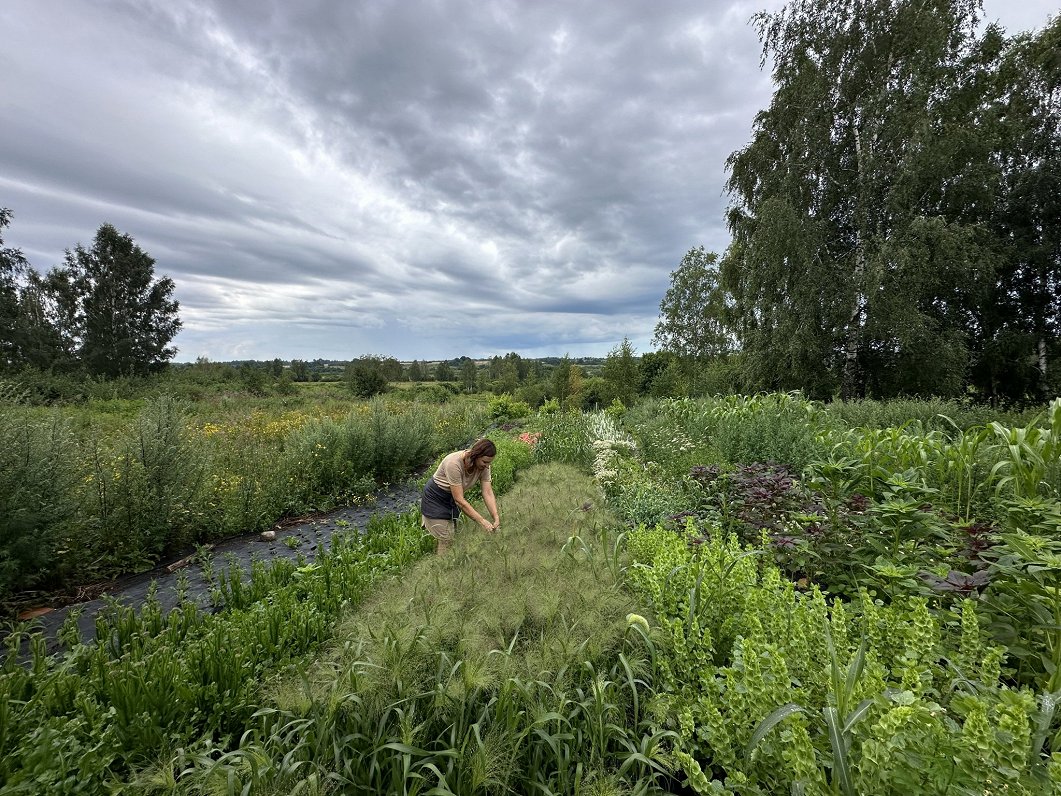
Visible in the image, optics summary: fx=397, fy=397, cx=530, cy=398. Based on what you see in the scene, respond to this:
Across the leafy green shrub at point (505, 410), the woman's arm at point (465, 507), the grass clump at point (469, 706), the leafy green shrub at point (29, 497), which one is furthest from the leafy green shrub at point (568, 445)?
the leafy green shrub at point (505, 410)

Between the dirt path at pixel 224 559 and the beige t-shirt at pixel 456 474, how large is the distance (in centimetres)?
141

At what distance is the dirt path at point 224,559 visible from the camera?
10.5ft

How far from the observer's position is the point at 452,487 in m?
4.28

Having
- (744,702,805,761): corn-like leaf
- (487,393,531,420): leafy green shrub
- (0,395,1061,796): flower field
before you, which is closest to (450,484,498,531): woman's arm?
(0,395,1061,796): flower field

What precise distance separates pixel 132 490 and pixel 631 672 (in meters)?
5.49

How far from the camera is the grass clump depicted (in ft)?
4.68

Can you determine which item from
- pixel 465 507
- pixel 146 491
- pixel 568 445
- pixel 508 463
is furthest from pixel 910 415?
pixel 146 491

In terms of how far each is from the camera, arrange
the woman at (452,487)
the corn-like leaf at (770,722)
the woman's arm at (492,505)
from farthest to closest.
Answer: the woman at (452,487) < the woman's arm at (492,505) < the corn-like leaf at (770,722)

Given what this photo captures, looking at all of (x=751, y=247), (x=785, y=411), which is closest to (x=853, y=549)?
(x=785, y=411)

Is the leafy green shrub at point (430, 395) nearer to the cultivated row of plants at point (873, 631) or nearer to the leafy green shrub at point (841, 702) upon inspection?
the cultivated row of plants at point (873, 631)

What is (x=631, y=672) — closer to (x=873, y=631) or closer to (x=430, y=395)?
(x=873, y=631)

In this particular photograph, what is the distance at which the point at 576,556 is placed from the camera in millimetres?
2842

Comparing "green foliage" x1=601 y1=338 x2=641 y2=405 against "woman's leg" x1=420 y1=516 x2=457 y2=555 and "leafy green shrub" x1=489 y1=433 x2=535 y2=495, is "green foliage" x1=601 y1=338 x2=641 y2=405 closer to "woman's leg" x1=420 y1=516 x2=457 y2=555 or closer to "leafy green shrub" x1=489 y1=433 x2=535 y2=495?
"leafy green shrub" x1=489 y1=433 x2=535 y2=495

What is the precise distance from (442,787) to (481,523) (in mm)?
2653
